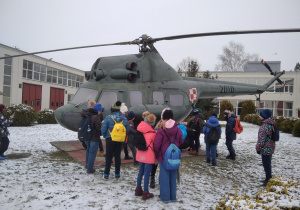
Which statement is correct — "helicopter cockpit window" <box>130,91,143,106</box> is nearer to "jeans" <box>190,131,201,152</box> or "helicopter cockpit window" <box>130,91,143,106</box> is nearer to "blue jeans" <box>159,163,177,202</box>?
"jeans" <box>190,131,201,152</box>

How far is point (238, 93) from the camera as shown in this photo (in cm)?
1098

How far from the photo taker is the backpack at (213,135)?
6556 mm

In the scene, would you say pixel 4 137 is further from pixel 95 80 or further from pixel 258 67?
pixel 258 67

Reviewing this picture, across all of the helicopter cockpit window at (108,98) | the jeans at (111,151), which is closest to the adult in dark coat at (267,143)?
the jeans at (111,151)

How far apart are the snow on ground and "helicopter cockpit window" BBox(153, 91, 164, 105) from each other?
229 centimetres

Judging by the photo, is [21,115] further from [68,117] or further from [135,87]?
[135,87]

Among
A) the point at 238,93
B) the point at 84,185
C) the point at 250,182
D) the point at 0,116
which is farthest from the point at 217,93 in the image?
the point at 0,116

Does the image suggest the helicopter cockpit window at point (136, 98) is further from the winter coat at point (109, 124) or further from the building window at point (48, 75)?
the building window at point (48, 75)

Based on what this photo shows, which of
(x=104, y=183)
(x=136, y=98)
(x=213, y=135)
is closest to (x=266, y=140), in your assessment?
(x=213, y=135)

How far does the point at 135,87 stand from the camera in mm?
7930

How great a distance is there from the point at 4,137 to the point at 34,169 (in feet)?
5.40

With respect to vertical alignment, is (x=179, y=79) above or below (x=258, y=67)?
below

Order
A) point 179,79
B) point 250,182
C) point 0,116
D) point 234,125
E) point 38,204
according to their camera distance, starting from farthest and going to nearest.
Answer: point 179,79
point 234,125
point 0,116
point 250,182
point 38,204

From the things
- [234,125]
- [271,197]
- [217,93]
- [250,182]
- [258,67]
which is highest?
[258,67]
